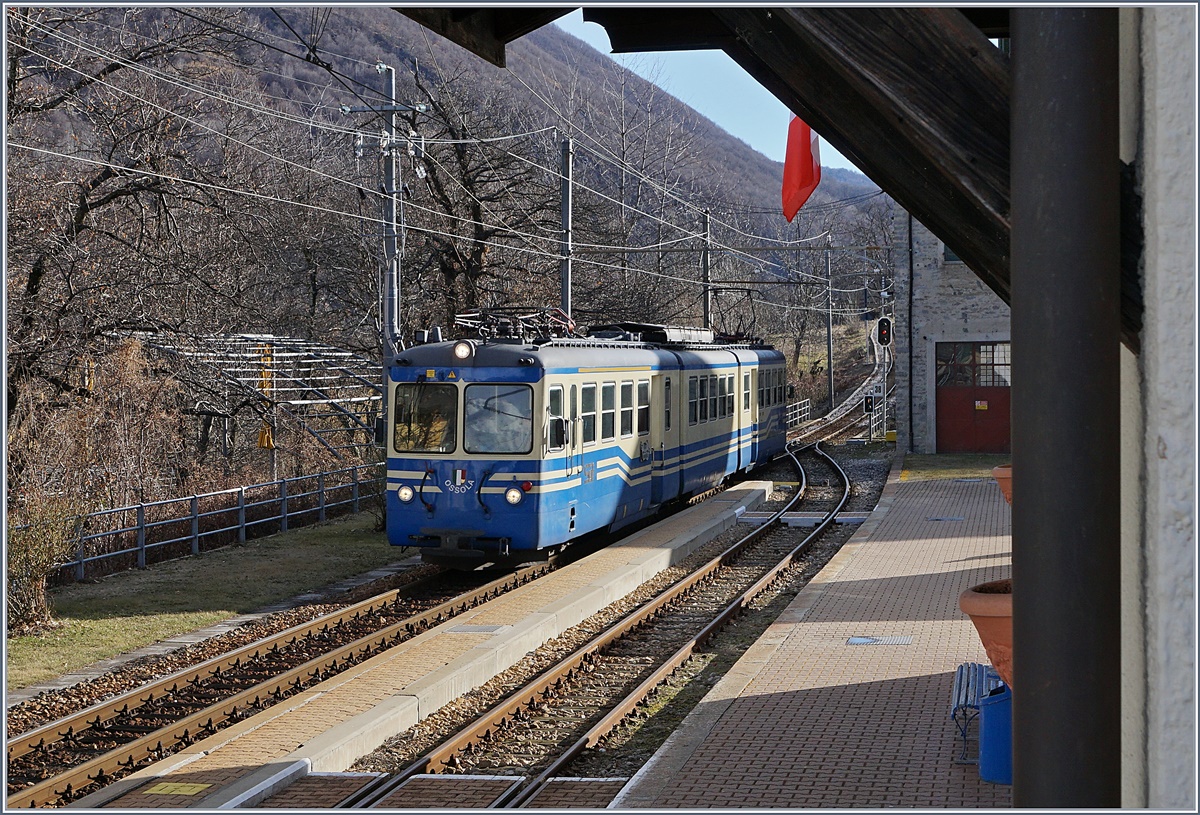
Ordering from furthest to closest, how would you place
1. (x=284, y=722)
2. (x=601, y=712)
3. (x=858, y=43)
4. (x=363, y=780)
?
(x=601, y=712), (x=284, y=722), (x=363, y=780), (x=858, y=43)

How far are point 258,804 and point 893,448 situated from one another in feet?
104

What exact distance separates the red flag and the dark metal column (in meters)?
5.89

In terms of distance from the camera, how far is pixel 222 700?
973 cm

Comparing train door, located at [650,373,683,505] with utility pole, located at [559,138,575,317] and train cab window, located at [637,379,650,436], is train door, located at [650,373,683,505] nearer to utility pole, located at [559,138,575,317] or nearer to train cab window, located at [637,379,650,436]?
train cab window, located at [637,379,650,436]

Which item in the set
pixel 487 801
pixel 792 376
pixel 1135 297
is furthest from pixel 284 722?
pixel 792 376

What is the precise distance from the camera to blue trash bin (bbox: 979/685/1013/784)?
6652mm

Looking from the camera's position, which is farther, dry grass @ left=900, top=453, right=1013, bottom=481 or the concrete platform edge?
dry grass @ left=900, top=453, right=1013, bottom=481

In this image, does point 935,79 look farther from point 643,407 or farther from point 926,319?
point 926,319

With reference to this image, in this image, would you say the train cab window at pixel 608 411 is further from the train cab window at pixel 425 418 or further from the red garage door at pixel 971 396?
the red garage door at pixel 971 396

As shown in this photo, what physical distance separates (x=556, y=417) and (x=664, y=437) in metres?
4.86

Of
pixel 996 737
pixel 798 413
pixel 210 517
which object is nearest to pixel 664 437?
pixel 210 517

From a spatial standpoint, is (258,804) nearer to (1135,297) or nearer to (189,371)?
(1135,297)

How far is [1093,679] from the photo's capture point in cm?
208

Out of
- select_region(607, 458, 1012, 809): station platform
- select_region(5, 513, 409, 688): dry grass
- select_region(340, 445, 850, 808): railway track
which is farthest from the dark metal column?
select_region(5, 513, 409, 688): dry grass
